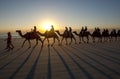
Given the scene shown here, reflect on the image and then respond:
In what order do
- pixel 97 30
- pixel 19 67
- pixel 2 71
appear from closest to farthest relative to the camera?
pixel 2 71 < pixel 19 67 < pixel 97 30

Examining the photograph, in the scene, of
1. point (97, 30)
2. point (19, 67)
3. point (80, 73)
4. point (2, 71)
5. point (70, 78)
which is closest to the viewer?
point (70, 78)

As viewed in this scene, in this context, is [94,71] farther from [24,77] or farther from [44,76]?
[24,77]

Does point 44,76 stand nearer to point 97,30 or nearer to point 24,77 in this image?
point 24,77

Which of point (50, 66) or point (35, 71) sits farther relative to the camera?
point (50, 66)

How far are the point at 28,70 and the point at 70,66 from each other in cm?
214

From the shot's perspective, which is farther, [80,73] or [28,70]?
[28,70]

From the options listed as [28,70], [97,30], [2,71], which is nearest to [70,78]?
[28,70]

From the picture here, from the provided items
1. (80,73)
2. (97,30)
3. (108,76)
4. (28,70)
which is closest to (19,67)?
(28,70)

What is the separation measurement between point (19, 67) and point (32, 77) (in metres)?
2.68

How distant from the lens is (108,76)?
10609mm

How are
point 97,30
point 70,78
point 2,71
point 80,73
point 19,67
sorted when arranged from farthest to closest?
point 97,30
point 19,67
point 2,71
point 80,73
point 70,78

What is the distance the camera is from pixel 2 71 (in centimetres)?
1217

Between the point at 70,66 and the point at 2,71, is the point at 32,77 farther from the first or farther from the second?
the point at 70,66

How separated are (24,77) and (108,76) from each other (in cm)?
323
